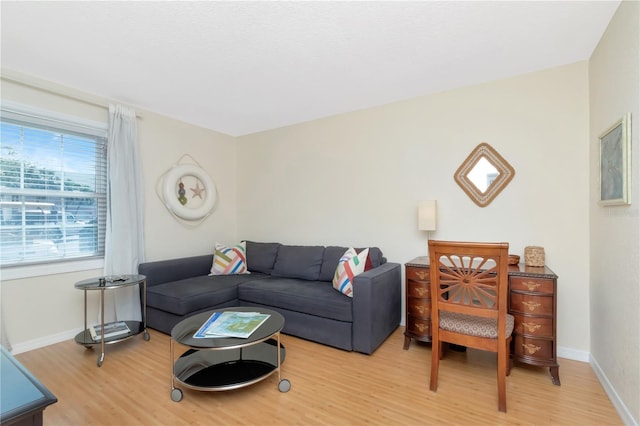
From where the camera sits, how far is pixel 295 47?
7.25 feet

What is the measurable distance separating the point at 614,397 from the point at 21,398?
2897 mm

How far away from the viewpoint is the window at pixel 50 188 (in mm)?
2568

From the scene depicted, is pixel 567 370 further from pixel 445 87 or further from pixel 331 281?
pixel 445 87

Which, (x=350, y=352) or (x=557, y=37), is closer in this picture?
(x=557, y=37)

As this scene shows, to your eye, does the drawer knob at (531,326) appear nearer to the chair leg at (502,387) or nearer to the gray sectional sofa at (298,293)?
the chair leg at (502,387)

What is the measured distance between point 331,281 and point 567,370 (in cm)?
200

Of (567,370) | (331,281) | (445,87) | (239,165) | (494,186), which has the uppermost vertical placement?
(445,87)

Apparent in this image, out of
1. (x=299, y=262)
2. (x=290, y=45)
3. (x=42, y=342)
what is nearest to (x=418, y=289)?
(x=299, y=262)

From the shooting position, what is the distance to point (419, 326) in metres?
2.56

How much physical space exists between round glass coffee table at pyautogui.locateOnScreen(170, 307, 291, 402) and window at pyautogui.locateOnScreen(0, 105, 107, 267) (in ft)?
5.61

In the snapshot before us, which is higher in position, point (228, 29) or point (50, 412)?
point (228, 29)

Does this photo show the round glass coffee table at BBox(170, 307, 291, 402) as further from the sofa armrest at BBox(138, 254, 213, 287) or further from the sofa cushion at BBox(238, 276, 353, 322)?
the sofa armrest at BBox(138, 254, 213, 287)

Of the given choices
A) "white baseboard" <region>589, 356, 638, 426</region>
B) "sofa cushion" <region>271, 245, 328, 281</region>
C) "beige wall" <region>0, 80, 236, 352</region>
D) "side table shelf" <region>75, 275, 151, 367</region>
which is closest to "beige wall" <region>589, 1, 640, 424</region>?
"white baseboard" <region>589, 356, 638, 426</region>

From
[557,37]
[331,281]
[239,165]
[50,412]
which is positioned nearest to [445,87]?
[557,37]
